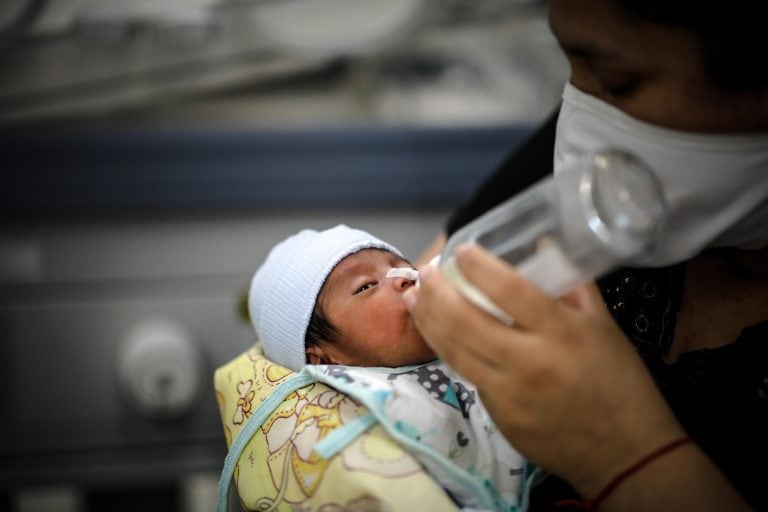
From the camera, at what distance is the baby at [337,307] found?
92 centimetres

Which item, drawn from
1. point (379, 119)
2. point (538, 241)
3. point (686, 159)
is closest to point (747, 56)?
point (686, 159)

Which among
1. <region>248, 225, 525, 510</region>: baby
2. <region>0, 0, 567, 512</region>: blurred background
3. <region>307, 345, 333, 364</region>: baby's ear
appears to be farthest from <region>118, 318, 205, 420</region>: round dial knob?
<region>307, 345, 333, 364</region>: baby's ear

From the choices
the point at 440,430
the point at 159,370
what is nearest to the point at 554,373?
the point at 440,430

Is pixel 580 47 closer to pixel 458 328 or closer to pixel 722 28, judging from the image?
pixel 722 28

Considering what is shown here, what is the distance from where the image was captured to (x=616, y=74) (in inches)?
28.6

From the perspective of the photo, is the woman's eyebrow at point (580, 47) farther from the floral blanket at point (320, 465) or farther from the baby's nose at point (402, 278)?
the floral blanket at point (320, 465)

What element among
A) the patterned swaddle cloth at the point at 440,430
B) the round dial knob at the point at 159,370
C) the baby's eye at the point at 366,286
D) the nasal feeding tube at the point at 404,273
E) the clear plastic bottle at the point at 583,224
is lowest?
the round dial knob at the point at 159,370

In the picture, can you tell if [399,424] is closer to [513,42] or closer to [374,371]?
[374,371]

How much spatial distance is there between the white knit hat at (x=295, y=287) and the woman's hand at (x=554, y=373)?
12.0 inches

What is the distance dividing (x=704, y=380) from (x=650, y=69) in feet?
1.16

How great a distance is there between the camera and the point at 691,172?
0.75 meters

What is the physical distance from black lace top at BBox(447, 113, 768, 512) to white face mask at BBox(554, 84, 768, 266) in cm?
12

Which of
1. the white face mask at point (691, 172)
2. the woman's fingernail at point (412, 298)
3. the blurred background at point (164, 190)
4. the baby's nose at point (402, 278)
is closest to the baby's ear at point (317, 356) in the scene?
the baby's nose at point (402, 278)

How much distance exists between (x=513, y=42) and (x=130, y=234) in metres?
1.02
